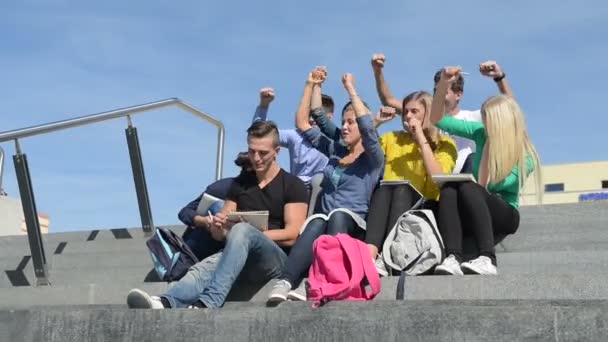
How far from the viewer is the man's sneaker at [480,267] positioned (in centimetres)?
450

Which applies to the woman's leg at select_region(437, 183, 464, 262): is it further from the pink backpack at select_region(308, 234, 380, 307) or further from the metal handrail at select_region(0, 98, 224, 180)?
the metal handrail at select_region(0, 98, 224, 180)

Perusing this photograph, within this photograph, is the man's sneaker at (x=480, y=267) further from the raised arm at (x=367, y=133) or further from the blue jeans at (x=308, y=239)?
the raised arm at (x=367, y=133)

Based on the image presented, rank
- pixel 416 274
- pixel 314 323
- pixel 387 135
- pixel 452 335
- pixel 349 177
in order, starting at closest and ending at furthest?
pixel 452 335 < pixel 314 323 < pixel 416 274 < pixel 349 177 < pixel 387 135

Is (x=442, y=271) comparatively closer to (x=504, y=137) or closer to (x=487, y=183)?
(x=487, y=183)

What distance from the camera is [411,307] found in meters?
3.75

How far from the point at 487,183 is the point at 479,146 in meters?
0.37

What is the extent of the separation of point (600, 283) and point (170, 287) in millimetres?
2099

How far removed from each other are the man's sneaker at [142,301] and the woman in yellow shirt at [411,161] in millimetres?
1203

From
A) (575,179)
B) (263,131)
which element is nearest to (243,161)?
(263,131)

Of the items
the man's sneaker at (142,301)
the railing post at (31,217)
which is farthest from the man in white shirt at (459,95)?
the railing post at (31,217)

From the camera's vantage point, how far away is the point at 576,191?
46.9m

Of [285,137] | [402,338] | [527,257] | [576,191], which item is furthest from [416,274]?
[576,191]

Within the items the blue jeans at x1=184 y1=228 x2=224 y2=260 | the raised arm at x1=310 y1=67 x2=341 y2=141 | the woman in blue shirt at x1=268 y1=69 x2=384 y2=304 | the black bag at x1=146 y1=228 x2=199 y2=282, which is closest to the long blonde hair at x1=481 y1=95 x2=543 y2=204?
the woman in blue shirt at x1=268 y1=69 x2=384 y2=304

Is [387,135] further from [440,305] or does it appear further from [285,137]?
[440,305]
